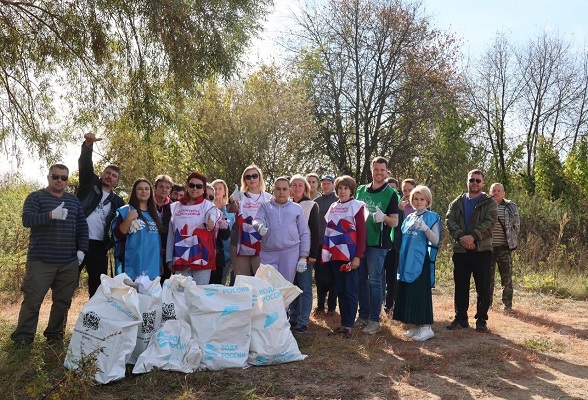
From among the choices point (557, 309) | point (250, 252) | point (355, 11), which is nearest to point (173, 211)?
point (250, 252)

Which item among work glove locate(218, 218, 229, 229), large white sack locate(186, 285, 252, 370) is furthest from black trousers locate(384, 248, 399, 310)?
large white sack locate(186, 285, 252, 370)

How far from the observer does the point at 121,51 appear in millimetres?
7520

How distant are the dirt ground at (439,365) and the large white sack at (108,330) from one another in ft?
2.61

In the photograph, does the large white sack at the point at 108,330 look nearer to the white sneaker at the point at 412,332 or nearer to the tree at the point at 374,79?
the white sneaker at the point at 412,332

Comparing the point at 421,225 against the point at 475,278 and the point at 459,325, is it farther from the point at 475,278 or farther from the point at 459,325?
the point at 459,325

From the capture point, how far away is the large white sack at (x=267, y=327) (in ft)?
17.3

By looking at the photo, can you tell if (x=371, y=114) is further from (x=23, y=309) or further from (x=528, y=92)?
(x=23, y=309)

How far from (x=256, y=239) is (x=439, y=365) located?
2.26m

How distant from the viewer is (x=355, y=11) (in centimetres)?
1873

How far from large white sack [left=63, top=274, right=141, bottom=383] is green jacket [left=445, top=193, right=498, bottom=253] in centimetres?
397

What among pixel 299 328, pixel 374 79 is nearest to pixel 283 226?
pixel 299 328

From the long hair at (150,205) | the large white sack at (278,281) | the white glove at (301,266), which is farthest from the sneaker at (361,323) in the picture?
the long hair at (150,205)

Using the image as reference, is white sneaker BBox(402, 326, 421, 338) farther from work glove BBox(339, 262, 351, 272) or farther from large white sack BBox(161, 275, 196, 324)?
large white sack BBox(161, 275, 196, 324)

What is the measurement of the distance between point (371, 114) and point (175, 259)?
1473 cm
